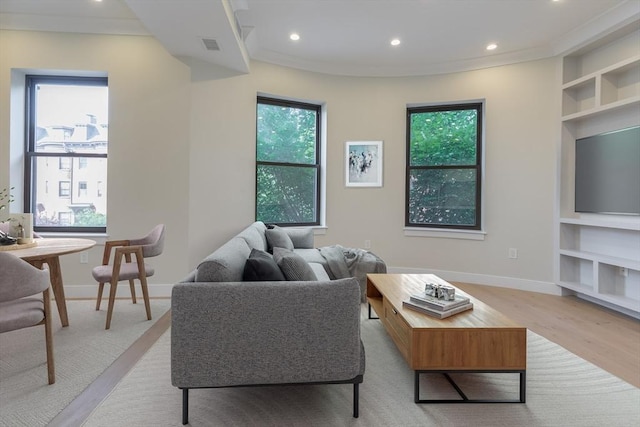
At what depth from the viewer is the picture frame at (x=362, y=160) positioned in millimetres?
4734

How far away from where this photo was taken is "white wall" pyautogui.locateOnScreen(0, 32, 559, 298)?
3664mm

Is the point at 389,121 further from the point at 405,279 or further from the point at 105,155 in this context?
the point at 105,155

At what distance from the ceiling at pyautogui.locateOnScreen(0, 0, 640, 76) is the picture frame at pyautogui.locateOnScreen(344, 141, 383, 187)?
1155 millimetres

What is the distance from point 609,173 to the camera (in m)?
3.41

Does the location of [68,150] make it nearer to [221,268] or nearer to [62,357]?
[62,357]

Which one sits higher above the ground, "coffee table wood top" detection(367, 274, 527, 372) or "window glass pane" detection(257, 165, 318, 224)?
"window glass pane" detection(257, 165, 318, 224)

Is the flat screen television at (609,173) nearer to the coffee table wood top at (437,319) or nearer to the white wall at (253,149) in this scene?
the white wall at (253,149)

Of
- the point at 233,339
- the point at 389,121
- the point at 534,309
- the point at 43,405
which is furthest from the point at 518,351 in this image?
the point at 389,121

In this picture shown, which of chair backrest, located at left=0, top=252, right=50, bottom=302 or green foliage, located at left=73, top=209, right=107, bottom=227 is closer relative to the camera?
chair backrest, located at left=0, top=252, right=50, bottom=302

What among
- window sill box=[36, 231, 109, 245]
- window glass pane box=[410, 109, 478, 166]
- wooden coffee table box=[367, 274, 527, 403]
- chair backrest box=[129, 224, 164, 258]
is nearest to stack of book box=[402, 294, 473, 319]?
wooden coffee table box=[367, 274, 527, 403]


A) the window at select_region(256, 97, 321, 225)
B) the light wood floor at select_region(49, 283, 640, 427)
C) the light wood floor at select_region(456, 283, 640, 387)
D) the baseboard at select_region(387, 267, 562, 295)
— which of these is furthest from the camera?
the window at select_region(256, 97, 321, 225)

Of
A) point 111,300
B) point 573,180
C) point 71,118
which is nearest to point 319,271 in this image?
point 111,300

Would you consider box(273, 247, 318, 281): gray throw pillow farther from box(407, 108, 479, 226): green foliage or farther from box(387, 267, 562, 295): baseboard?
box(407, 108, 479, 226): green foliage

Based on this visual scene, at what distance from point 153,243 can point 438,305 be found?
272 cm
